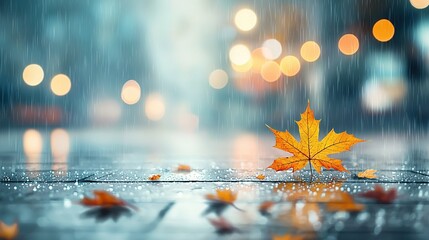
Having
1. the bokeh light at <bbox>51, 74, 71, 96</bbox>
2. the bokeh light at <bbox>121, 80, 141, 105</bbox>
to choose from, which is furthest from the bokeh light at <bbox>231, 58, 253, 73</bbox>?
the bokeh light at <bbox>51, 74, 71, 96</bbox>

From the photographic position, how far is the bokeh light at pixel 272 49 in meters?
21.8

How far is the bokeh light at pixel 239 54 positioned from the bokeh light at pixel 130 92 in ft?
15.6

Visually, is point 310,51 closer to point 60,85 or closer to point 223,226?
point 60,85

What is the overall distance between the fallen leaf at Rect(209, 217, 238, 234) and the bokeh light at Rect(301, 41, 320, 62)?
15.5m

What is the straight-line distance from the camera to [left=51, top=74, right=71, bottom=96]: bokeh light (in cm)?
2142

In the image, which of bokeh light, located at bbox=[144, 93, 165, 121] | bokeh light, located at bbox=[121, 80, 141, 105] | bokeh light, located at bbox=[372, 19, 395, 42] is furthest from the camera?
bokeh light, located at bbox=[121, 80, 141, 105]

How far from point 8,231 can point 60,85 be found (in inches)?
815

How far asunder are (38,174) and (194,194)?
5.06 feet

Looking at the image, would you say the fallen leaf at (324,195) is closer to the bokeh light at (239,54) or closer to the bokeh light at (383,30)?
the bokeh light at (383,30)

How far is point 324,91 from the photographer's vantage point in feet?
53.2

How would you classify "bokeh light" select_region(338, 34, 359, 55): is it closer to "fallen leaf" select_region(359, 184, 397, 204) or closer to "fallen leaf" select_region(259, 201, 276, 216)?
"fallen leaf" select_region(359, 184, 397, 204)

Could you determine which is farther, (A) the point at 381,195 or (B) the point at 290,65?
(B) the point at 290,65

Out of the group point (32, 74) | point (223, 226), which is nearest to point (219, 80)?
point (32, 74)

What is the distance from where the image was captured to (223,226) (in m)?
1.87
